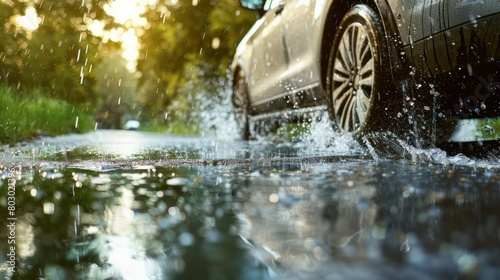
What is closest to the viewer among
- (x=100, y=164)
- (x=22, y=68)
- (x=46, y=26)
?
(x=100, y=164)

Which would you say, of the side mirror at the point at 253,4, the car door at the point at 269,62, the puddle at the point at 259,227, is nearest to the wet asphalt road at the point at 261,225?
the puddle at the point at 259,227

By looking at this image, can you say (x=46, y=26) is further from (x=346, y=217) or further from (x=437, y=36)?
(x=346, y=217)

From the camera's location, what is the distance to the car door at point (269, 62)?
707cm

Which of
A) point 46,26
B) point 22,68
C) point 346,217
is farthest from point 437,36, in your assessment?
point 46,26

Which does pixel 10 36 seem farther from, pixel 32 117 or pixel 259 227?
pixel 259 227

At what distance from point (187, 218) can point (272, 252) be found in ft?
1.97

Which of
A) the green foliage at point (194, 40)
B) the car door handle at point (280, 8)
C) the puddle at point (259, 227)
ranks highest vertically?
the green foliage at point (194, 40)

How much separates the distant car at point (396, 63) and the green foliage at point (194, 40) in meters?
9.90

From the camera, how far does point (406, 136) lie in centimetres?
482

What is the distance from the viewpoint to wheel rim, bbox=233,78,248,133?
9.44 meters

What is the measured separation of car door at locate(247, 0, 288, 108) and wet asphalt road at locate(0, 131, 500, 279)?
145 inches

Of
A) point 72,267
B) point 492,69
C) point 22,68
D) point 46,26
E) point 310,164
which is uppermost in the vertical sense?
point 46,26

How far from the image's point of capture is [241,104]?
32.0ft

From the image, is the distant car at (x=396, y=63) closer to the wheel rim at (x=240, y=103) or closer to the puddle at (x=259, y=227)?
the puddle at (x=259, y=227)
